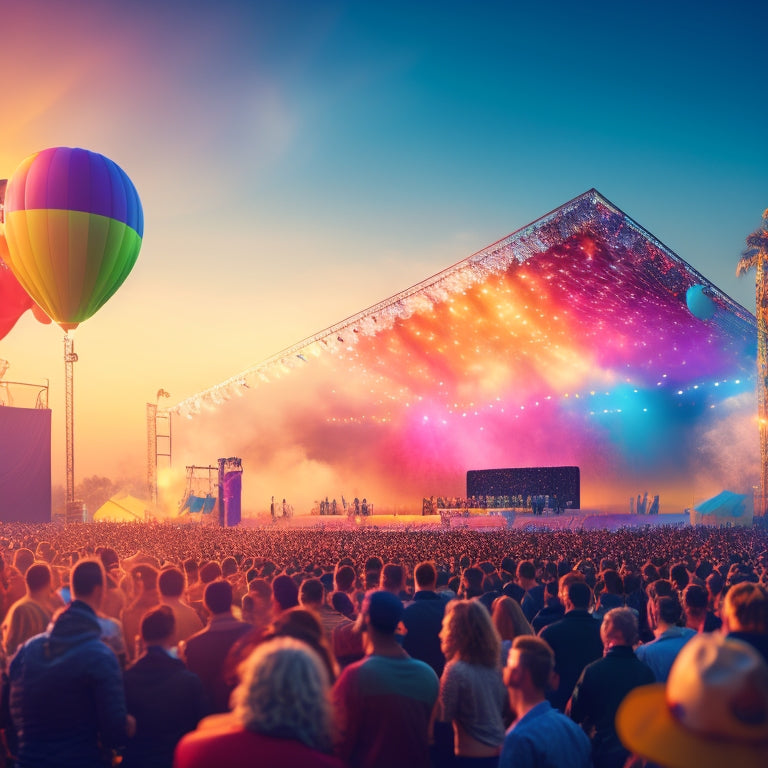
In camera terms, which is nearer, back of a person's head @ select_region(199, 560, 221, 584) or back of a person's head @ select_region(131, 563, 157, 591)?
back of a person's head @ select_region(131, 563, 157, 591)

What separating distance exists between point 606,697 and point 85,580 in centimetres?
266

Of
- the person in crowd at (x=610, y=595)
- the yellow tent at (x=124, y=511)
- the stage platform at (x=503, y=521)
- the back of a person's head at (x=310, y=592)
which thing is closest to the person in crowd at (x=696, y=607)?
the person in crowd at (x=610, y=595)

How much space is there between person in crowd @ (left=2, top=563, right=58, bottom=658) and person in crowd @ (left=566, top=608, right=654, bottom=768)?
3.24 m

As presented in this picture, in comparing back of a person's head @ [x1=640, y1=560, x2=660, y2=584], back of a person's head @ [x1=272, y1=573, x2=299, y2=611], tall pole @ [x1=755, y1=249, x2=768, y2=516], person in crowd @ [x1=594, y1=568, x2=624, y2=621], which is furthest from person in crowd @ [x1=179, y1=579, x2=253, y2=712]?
tall pole @ [x1=755, y1=249, x2=768, y2=516]

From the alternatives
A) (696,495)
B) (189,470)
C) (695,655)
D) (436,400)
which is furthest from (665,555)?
(189,470)

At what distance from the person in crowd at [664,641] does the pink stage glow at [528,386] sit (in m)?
22.1

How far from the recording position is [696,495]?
3644 centimetres

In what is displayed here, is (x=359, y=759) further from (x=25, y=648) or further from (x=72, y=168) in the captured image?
(x=72, y=168)

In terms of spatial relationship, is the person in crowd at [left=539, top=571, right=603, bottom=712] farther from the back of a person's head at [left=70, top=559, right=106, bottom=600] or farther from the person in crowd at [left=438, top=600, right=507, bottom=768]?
the back of a person's head at [left=70, top=559, right=106, bottom=600]

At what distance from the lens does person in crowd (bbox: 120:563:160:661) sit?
5578 millimetres

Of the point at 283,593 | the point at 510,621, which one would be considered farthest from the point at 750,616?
the point at 283,593

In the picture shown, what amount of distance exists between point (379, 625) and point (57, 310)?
1993 centimetres

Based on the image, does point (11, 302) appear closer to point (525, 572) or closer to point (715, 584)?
Answer: point (525, 572)

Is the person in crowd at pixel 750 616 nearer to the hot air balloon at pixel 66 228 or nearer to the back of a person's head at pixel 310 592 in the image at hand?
the back of a person's head at pixel 310 592
